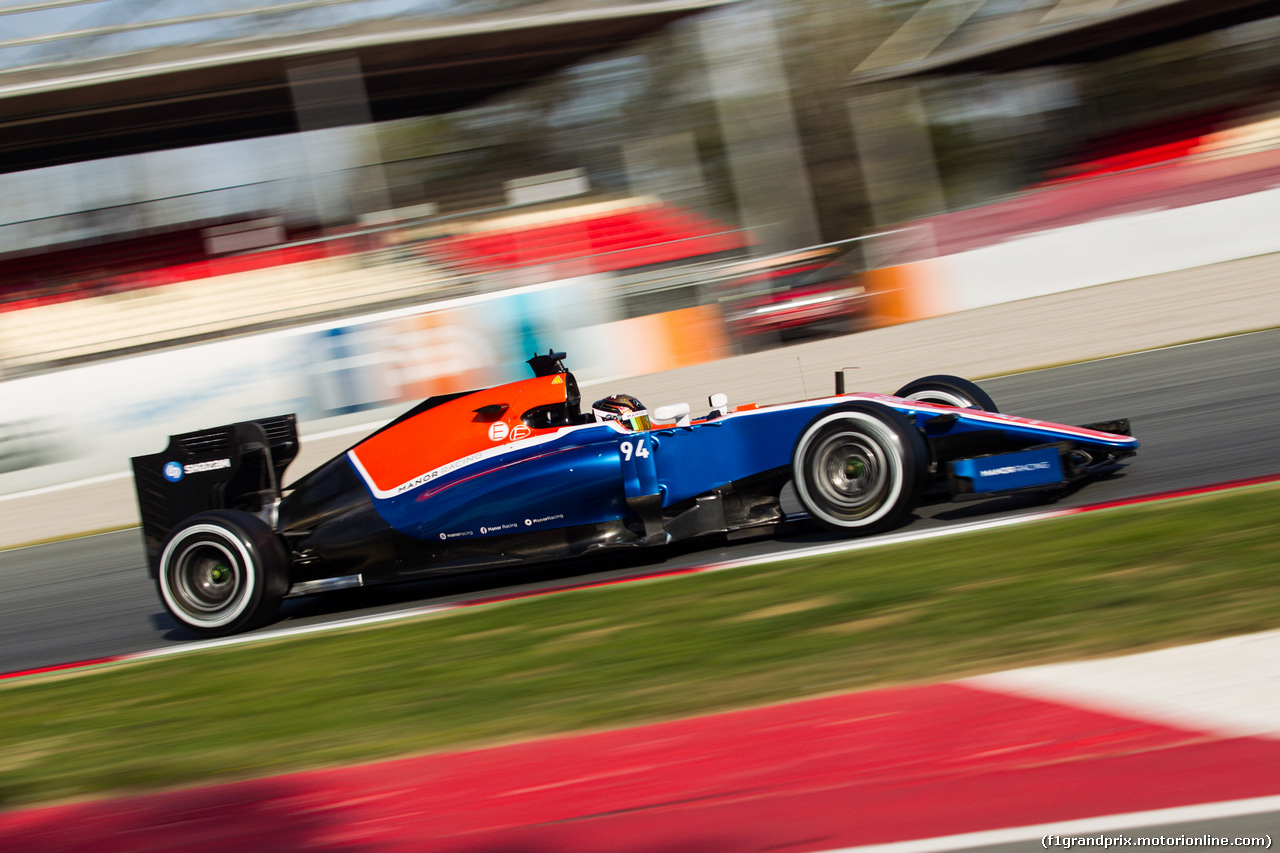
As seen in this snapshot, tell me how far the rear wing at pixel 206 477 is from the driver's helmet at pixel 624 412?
6.18 ft

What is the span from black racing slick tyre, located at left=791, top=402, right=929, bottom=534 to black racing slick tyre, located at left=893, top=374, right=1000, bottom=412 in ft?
3.22

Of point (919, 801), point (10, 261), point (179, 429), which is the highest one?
point (10, 261)

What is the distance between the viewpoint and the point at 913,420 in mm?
5441

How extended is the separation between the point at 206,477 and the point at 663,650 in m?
3.25

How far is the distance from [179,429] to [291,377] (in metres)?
1.19

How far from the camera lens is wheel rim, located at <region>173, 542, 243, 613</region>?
597 centimetres

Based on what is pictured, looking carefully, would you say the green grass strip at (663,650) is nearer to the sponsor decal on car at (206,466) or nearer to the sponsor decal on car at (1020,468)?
the sponsor decal on car at (1020,468)

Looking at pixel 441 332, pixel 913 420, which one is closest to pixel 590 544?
pixel 913 420

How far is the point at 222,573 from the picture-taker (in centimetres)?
602

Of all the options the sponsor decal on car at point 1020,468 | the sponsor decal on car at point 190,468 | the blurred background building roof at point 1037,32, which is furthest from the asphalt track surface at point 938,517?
the blurred background building roof at point 1037,32

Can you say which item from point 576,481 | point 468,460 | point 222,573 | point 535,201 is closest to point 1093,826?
point 576,481

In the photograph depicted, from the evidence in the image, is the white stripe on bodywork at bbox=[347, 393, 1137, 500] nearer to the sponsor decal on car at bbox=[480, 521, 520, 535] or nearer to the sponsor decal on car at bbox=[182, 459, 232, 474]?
the sponsor decal on car at bbox=[480, 521, 520, 535]

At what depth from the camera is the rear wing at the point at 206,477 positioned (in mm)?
6406

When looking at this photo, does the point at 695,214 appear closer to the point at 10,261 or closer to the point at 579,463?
the point at 10,261
